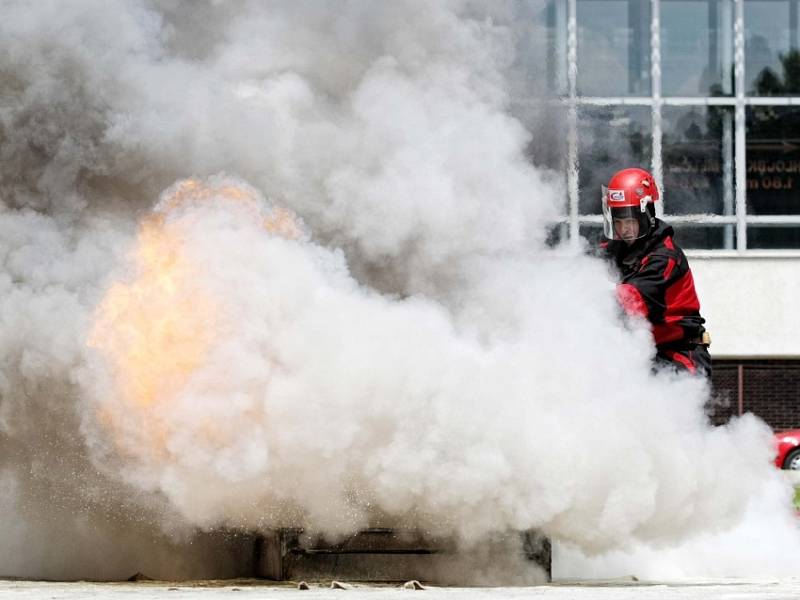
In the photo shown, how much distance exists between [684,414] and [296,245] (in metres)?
2.08

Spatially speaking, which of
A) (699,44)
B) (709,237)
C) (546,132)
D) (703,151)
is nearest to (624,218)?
(546,132)

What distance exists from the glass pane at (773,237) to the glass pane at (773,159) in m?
0.25

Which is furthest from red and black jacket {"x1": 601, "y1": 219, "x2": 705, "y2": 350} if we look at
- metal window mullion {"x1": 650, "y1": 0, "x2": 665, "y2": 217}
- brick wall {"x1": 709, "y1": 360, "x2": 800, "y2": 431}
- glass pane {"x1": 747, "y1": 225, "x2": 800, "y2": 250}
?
brick wall {"x1": 709, "y1": 360, "x2": 800, "y2": 431}

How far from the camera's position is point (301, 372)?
25.8ft

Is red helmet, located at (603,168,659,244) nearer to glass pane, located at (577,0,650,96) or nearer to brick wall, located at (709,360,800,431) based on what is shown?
glass pane, located at (577,0,650,96)

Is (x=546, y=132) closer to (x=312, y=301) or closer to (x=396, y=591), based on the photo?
(x=312, y=301)

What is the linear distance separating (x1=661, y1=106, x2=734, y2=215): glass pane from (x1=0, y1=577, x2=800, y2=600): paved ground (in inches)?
493

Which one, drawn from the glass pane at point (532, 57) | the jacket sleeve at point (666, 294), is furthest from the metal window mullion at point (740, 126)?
the glass pane at point (532, 57)

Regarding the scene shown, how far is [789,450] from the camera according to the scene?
21.6 metres

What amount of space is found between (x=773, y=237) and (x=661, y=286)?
47.1 feet

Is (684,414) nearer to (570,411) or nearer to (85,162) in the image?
(570,411)

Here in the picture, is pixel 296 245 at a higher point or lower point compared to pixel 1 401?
higher

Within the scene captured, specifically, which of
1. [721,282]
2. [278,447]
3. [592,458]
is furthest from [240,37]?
[721,282]

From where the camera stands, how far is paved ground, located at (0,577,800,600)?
24.2 feet
